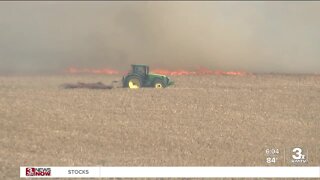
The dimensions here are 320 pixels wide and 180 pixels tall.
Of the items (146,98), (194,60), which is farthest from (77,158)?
(194,60)

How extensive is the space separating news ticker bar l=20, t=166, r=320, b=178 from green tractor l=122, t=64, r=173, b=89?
10.9 metres

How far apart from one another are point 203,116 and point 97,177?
541 centimetres

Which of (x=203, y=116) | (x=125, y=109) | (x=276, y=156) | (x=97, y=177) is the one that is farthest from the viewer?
(x=125, y=109)

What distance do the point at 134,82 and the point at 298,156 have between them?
10959 mm

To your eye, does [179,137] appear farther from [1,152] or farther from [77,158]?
[1,152]

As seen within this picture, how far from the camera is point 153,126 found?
12992 millimetres

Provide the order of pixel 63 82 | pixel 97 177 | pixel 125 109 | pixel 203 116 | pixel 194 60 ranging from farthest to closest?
1. pixel 194 60
2. pixel 63 82
3. pixel 125 109
4. pixel 203 116
5. pixel 97 177

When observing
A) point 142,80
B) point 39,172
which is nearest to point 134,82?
point 142,80

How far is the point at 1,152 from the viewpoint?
10789mm
